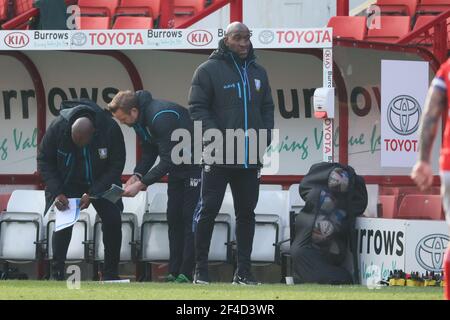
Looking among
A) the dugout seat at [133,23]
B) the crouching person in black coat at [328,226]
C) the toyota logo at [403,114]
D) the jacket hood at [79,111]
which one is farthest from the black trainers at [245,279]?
the dugout seat at [133,23]

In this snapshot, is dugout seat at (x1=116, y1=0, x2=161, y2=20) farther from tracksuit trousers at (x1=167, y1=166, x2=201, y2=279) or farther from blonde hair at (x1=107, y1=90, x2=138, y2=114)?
tracksuit trousers at (x1=167, y1=166, x2=201, y2=279)

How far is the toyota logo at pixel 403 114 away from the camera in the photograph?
44.6ft

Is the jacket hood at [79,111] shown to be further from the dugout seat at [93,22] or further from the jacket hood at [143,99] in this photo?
the dugout seat at [93,22]

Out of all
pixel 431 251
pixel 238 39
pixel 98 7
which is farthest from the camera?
pixel 98 7

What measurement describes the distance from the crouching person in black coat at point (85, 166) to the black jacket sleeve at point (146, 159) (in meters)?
0.16

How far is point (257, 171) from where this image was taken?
1140 centimetres

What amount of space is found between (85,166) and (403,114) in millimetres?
3224

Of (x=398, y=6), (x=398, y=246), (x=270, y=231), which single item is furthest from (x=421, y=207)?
(x=398, y=6)

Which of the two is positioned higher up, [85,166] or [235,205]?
[85,166]

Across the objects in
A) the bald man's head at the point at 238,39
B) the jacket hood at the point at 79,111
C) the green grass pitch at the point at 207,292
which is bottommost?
the green grass pitch at the point at 207,292

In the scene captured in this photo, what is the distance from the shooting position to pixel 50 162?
474 inches

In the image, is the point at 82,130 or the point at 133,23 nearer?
the point at 82,130

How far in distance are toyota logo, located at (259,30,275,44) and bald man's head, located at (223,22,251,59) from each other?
5.63ft

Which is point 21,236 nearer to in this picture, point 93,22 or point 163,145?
point 163,145
